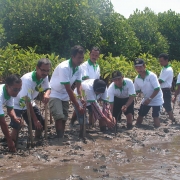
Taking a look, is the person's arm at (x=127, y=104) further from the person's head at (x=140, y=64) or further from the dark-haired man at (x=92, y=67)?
the dark-haired man at (x=92, y=67)

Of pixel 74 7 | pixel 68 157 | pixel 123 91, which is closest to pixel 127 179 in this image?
pixel 68 157

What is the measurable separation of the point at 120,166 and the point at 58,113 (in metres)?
1.82

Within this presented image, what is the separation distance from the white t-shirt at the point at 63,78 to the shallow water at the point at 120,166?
48.6 inches

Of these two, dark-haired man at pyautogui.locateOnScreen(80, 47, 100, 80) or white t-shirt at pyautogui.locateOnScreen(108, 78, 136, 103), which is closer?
white t-shirt at pyautogui.locateOnScreen(108, 78, 136, 103)

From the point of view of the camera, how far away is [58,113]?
7352mm

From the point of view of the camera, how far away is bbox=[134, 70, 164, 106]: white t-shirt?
355 inches

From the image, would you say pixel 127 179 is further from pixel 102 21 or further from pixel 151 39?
pixel 151 39

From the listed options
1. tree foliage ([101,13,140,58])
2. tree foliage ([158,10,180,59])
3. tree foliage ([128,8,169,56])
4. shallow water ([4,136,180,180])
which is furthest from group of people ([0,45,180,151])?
tree foliage ([158,10,180,59])

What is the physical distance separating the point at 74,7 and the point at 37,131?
8.68 meters

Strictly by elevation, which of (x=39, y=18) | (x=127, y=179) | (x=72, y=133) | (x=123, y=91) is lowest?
(x=127, y=179)

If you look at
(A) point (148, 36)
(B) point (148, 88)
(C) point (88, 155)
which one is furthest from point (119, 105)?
(A) point (148, 36)

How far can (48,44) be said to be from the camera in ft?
50.9

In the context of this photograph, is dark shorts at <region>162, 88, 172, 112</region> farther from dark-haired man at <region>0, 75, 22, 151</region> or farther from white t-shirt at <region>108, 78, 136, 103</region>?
dark-haired man at <region>0, 75, 22, 151</region>

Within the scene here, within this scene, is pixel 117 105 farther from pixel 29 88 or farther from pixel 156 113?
pixel 29 88
